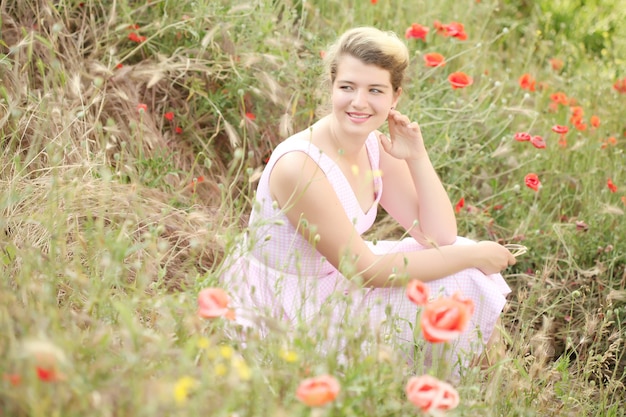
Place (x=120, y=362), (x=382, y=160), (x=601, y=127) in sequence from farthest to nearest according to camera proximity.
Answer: (x=601, y=127) < (x=382, y=160) < (x=120, y=362)

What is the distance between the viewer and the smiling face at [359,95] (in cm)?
266

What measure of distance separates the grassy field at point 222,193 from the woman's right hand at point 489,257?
0.19 metres

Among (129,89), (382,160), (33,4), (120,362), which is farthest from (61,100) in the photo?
(120,362)

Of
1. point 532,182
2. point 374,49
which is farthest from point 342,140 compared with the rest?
point 532,182

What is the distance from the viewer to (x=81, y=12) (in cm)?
372

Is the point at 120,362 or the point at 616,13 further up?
the point at 616,13

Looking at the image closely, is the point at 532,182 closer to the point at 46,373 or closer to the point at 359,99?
the point at 359,99

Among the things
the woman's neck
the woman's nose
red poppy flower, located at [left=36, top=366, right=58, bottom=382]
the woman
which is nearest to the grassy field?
red poppy flower, located at [left=36, top=366, right=58, bottom=382]

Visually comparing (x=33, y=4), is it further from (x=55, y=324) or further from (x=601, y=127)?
(x=601, y=127)

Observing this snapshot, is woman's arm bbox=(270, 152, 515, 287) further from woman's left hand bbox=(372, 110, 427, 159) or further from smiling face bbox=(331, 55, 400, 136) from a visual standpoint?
woman's left hand bbox=(372, 110, 427, 159)

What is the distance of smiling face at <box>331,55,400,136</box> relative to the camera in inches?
105

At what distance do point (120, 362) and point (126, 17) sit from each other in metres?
2.27

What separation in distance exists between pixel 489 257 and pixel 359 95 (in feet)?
2.31

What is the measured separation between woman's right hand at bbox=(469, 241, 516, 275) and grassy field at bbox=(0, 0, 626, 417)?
0.64 ft
